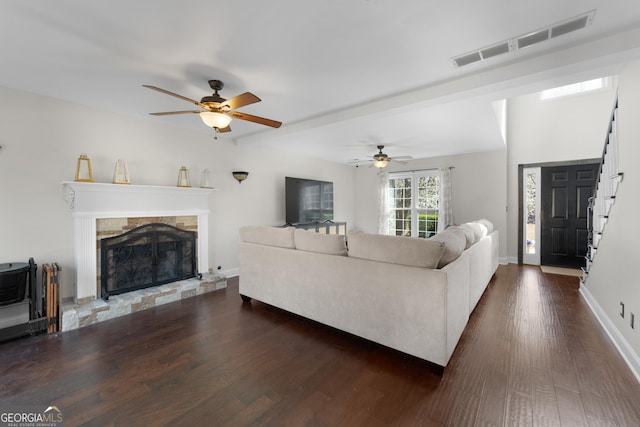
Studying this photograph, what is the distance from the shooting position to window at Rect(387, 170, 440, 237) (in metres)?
6.46

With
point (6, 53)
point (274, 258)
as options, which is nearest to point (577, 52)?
point (274, 258)

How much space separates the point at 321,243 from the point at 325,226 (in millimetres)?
3779

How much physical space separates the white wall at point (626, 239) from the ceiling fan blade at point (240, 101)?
3.09m

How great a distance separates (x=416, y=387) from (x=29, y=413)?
2.46 meters

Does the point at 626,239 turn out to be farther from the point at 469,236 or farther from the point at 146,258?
the point at 146,258

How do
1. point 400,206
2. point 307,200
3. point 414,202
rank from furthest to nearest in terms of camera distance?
point 400,206, point 414,202, point 307,200

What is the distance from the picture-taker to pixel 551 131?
5086 mm

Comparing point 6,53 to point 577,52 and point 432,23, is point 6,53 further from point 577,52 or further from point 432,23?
point 577,52

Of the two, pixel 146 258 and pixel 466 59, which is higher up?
pixel 466 59

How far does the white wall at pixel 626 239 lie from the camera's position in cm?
206

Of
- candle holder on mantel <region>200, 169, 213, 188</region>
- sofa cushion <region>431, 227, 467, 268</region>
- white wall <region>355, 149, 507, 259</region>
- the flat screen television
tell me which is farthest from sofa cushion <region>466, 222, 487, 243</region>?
candle holder on mantel <region>200, 169, 213, 188</region>

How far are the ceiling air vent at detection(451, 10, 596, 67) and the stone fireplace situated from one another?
3698mm

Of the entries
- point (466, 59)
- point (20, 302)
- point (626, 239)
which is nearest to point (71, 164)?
point (20, 302)

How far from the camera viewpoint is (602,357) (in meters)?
2.12
